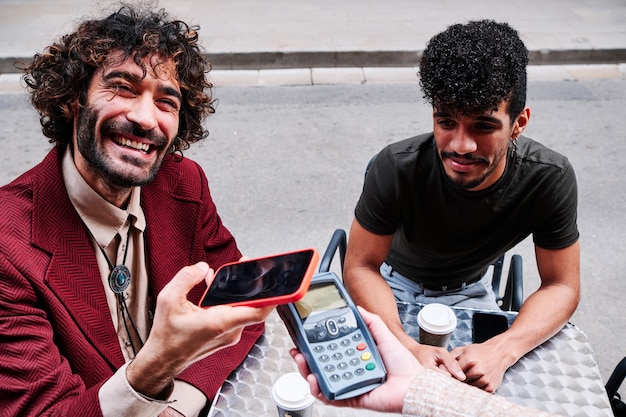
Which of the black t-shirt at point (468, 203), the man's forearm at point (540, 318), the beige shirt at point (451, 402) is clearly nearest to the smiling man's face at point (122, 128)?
the black t-shirt at point (468, 203)

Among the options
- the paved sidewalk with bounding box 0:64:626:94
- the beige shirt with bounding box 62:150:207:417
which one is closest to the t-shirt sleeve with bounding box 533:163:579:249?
the beige shirt with bounding box 62:150:207:417

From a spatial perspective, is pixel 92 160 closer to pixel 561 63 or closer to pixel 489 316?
pixel 489 316

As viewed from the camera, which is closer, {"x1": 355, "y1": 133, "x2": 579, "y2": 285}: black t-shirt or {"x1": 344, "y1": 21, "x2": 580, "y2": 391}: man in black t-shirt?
{"x1": 344, "y1": 21, "x2": 580, "y2": 391}: man in black t-shirt

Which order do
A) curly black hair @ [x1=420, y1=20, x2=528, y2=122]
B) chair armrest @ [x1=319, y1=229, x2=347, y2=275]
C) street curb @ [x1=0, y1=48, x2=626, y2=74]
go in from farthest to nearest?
street curb @ [x1=0, y1=48, x2=626, y2=74] < chair armrest @ [x1=319, y1=229, x2=347, y2=275] < curly black hair @ [x1=420, y1=20, x2=528, y2=122]

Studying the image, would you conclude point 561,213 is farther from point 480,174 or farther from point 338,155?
point 338,155

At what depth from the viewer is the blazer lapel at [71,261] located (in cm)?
182

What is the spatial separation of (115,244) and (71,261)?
21cm

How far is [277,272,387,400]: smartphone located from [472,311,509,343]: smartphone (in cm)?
60

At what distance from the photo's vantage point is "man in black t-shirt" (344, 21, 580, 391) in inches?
77.7

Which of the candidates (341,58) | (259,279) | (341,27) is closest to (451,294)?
(259,279)

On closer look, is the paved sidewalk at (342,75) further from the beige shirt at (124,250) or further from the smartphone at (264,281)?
the smartphone at (264,281)

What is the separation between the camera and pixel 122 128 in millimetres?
2006

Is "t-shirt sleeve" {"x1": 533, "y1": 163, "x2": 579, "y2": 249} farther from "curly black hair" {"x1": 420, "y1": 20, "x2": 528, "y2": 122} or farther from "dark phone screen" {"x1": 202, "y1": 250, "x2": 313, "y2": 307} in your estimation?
"dark phone screen" {"x1": 202, "y1": 250, "x2": 313, "y2": 307}

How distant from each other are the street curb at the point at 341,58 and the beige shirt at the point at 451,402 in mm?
5931
